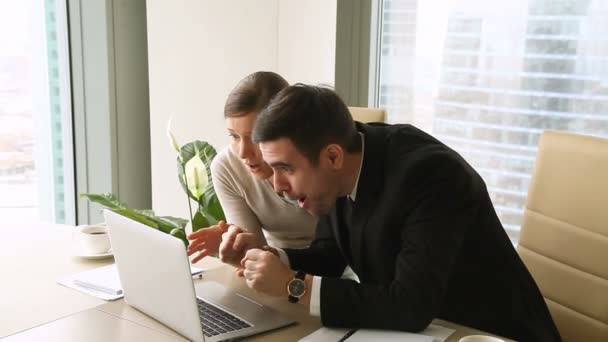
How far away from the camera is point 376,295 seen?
132 cm

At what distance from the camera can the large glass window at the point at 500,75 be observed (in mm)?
2359

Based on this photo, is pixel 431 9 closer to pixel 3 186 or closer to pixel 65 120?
pixel 65 120

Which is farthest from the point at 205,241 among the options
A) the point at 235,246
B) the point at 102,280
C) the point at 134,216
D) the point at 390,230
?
the point at 134,216

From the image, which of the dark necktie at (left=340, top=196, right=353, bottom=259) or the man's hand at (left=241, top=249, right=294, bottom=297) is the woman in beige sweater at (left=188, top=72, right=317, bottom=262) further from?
the man's hand at (left=241, top=249, right=294, bottom=297)

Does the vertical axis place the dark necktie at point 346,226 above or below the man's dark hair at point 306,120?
below

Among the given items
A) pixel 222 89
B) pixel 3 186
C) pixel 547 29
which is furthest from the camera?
pixel 3 186

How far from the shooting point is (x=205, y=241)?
1.63m

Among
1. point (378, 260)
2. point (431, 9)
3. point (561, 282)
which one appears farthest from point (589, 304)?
point (431, 9)

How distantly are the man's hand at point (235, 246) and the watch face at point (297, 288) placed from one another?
0.24 m

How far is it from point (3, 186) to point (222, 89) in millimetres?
1160

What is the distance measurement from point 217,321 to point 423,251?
43cm

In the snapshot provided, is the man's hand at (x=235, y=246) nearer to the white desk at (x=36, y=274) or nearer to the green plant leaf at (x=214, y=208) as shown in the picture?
the white desk at (x=36, y=274)

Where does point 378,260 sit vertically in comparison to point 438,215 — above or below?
below

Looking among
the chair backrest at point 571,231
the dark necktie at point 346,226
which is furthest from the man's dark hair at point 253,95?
the chair backrest at point 571,231
